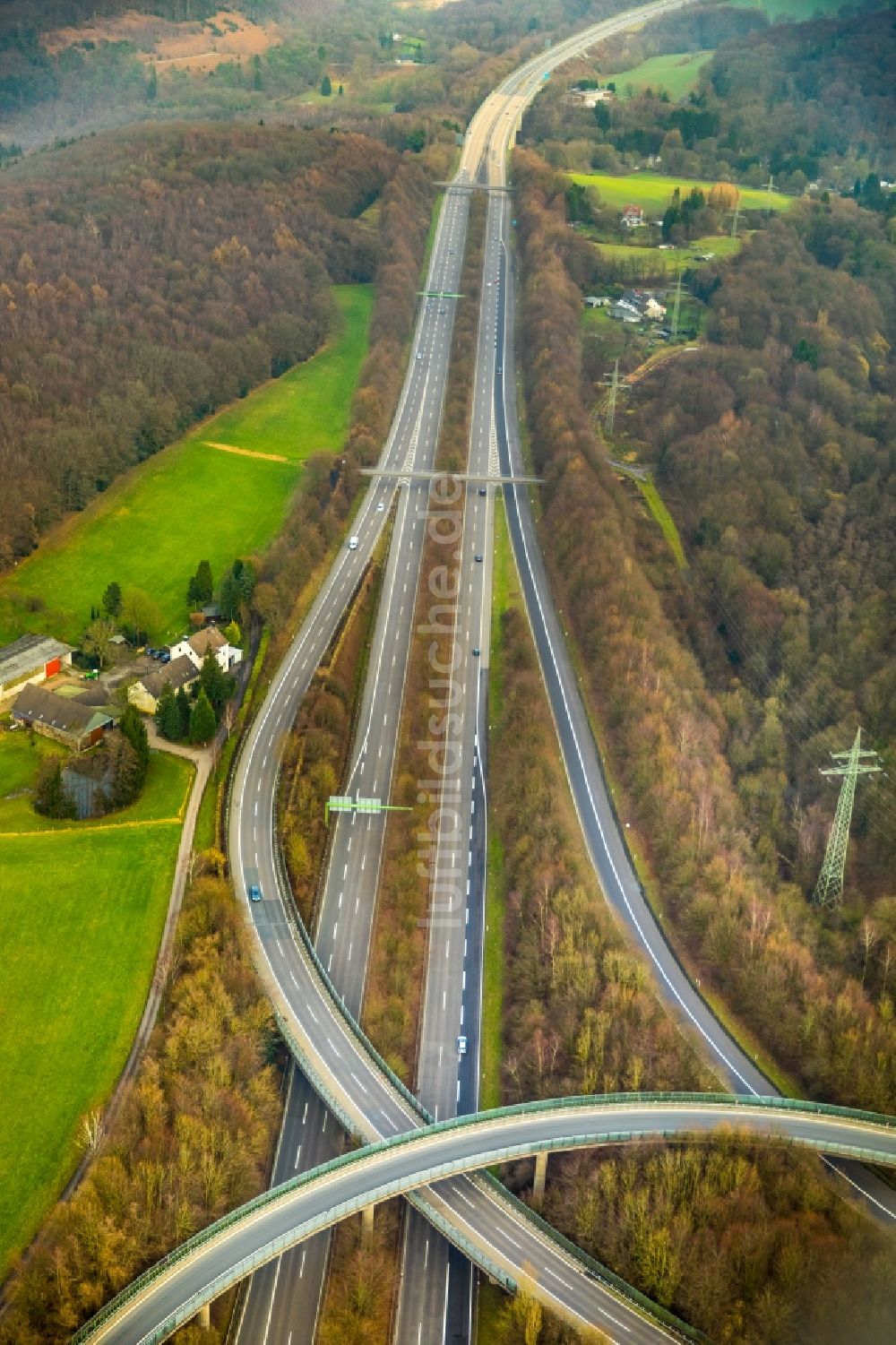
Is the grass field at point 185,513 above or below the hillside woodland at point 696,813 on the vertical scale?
above

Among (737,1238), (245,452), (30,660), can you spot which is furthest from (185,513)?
(737,1238)

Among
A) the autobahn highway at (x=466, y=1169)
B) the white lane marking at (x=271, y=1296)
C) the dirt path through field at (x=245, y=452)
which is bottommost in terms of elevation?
the white lane marking at (x=271, y=1296)

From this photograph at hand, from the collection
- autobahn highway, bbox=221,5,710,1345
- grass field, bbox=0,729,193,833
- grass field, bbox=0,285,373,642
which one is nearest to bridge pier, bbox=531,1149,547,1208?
autobahn highway, bbox=221,5,710,1345

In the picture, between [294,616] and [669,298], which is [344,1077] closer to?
[294,616]

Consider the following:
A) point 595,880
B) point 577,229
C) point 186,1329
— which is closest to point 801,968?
point 595,880

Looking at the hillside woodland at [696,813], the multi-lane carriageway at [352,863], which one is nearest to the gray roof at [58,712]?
the multi-lane carriageway at [352,863]

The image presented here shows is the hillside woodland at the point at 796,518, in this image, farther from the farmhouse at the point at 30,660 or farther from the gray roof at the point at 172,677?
the farmhouse at the point at 30,660

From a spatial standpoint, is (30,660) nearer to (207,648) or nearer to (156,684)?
(156,684)
